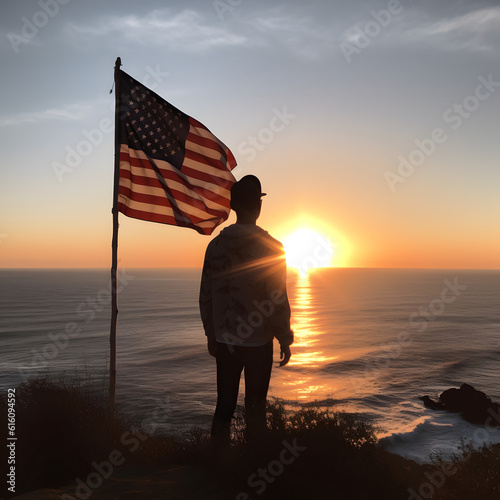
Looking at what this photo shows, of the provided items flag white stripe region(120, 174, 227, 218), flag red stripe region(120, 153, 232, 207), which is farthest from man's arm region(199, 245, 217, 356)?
flag red stripe region(120, 153, 232, 207)

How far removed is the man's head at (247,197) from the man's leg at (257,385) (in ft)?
4.13

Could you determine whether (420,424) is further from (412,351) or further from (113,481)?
(412,351)

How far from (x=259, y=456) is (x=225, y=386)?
755 mm

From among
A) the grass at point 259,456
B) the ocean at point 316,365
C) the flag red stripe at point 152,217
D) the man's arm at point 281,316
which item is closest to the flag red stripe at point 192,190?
the flag red stripe at point 152,217

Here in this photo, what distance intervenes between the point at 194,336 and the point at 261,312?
57736 mm

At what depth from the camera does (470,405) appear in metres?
25.9

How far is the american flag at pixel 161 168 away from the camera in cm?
600

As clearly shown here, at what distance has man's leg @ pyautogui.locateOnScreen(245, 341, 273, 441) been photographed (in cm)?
383

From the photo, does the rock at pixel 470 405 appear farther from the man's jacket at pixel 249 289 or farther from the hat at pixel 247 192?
the hat at pixel 247 192

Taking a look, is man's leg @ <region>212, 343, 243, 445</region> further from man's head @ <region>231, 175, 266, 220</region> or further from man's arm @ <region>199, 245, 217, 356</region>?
man's head @ <region>231, 175, 266, 220</region>

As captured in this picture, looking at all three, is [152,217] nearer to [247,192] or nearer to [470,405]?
[247,192]

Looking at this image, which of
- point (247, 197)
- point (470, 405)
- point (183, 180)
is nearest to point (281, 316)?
A: point (247, 197)

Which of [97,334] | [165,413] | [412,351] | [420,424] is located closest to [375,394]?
[420,424]

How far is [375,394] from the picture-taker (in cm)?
3034
